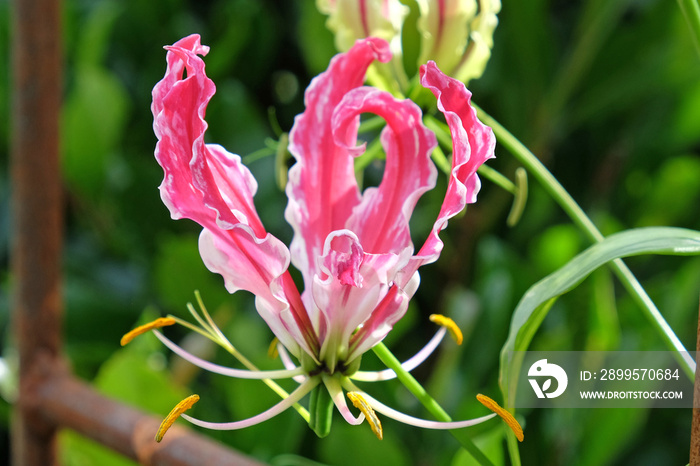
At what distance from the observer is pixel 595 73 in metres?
1.42

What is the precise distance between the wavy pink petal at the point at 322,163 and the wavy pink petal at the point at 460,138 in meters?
0.07

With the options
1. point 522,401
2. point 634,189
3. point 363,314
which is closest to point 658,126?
point 634,189

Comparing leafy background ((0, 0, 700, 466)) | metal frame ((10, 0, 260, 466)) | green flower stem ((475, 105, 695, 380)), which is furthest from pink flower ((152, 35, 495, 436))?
leafy background ((0, 0, 700, 466))

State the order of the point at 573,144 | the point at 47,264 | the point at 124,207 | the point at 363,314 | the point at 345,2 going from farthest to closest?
the point at 573,144, the point at 124,207, the point at 47,264, the point at 345,2, the point at 363,314

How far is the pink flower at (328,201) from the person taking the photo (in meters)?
0.40

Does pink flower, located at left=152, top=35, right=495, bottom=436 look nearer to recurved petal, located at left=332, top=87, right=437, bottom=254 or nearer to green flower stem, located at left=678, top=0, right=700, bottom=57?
recurved petal, located at left=332, top=87, right=437, bottom=254

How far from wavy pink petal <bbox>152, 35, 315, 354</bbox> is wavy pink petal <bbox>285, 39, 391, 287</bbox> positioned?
26 mm

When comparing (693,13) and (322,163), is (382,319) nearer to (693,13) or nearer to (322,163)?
(322,163)

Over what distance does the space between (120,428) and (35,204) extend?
28 cm

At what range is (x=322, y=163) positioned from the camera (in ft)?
1.51

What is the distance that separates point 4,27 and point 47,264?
0.81m

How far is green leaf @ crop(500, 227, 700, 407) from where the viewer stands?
1.48ft

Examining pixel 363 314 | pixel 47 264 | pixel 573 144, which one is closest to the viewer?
pixel 363 314

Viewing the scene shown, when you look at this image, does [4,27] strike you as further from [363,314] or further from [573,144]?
[363,314]
